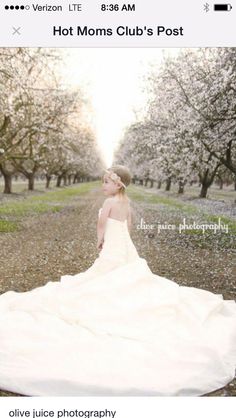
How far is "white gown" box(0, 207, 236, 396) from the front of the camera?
4.36 m

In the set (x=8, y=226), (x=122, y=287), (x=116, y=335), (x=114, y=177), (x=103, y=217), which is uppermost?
(x=114, y=177)

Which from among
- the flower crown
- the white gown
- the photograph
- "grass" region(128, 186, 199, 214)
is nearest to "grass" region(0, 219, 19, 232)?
the photograph

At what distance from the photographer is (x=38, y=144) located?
19.4 m

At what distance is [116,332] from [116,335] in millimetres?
44

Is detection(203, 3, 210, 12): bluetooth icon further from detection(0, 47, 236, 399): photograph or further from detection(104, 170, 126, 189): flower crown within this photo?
detection(104, 170, 126, 189): flower crown

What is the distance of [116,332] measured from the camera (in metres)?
5.12

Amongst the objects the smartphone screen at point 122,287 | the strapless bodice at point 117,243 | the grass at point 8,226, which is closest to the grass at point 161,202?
the smartphone screen at point 122,287

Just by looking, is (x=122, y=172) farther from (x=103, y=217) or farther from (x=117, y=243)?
(x=117, y=243)

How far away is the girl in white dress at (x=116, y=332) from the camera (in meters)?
4.37

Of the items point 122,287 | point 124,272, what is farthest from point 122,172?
point 122,287

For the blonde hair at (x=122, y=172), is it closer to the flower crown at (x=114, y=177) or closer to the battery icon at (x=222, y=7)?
the flower crown at (x=114, y=177)

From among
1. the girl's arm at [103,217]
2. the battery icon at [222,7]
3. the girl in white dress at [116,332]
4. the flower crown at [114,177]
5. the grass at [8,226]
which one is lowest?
the girl in white dress at [116,332]

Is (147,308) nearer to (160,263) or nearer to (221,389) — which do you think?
(221,389)
